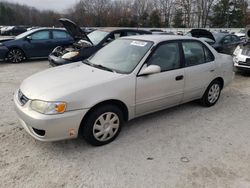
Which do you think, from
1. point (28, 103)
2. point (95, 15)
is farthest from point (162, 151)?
point (95, 15)

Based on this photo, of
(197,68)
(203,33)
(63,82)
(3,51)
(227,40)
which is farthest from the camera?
(227,40)

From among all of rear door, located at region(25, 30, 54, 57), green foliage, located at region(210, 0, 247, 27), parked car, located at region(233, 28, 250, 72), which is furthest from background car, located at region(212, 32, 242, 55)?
green foliage, located at region(210, 0, 247, 27)

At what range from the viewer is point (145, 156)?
10.1 feet

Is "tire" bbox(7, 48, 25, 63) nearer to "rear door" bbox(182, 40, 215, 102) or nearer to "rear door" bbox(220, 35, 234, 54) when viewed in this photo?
"rear door" bbox(182, 40, 215, 102)

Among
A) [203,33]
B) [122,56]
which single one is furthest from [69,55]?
[203,33]

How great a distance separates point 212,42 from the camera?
30.8ft

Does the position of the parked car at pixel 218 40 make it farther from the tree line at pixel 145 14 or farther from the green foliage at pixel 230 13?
the green foliage at pixel 230 13

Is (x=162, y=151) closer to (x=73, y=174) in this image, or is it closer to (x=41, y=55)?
(x=73, y=174)

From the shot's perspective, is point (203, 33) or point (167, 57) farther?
point (203, 33)

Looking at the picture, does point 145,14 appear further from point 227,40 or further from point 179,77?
point 179,77

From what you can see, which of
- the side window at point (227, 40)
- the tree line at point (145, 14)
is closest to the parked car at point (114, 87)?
the side window at point (227, 40)

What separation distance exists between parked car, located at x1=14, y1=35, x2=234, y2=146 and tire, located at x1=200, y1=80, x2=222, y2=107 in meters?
0.03

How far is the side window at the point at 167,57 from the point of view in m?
3.73

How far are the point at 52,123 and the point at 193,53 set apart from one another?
9.27 feet
